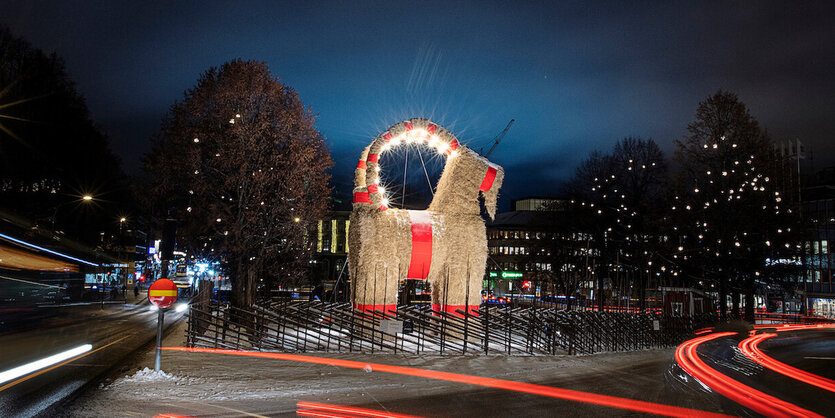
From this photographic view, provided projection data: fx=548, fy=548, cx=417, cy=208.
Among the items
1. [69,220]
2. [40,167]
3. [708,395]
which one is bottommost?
[708,395]

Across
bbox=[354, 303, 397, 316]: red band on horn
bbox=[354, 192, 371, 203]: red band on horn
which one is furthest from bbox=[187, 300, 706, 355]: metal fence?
bbox=[354, 192, 371, 203]: red band on horn

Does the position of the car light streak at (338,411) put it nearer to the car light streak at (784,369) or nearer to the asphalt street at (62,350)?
the asphalt street at (62,350)

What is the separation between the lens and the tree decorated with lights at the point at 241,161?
61.0 feet

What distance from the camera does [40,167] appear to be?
987 inches

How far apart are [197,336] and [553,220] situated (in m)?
31.4

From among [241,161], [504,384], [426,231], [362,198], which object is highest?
[241,161]

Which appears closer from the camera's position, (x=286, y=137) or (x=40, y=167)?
(x=286, y=137)

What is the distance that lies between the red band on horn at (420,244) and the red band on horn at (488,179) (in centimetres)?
182

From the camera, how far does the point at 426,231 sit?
49.1ft

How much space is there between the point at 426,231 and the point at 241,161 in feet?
24.6

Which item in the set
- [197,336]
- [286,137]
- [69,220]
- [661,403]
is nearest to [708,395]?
[661,403]

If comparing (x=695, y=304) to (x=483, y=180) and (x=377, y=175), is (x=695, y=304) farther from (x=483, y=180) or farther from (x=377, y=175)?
(x=377, y=175)

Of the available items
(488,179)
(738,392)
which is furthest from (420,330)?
(738,392)

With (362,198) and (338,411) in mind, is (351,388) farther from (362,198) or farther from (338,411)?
(362,198)
